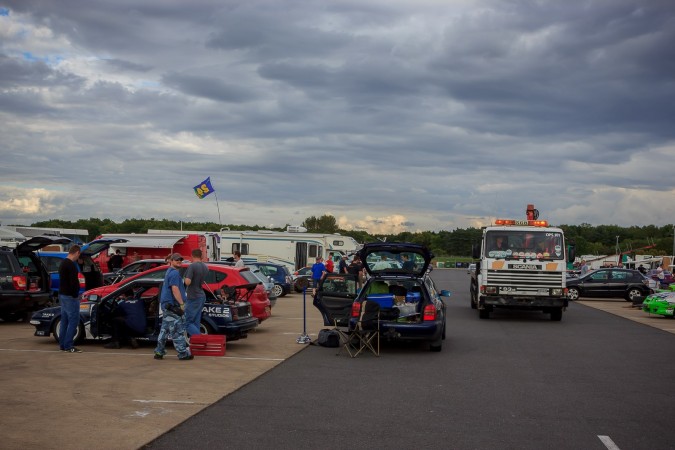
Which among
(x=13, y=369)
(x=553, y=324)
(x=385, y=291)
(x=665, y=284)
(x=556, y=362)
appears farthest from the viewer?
(x=665, y=284)

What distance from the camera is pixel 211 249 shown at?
35062mm

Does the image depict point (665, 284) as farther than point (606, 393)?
Yes

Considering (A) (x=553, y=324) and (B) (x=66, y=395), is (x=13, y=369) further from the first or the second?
(A) (x=553, y=324)

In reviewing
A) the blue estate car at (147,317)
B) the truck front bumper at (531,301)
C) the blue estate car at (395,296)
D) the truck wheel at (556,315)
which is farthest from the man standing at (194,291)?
the truck wheel at (556,315)

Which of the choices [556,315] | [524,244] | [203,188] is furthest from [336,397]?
[203,188]

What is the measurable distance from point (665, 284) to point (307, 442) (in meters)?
31.6

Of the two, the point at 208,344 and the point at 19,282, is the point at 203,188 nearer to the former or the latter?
the point at 19,282

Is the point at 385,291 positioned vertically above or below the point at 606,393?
above

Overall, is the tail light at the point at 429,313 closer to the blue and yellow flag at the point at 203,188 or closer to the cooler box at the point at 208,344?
the cooler box at the point at 208,344

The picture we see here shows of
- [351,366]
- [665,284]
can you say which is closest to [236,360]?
[351,366]

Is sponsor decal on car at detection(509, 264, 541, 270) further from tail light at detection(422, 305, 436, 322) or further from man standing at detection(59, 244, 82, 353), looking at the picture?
man standing at detection(59, 244, 82, 353)

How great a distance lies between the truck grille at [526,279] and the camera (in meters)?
20.4

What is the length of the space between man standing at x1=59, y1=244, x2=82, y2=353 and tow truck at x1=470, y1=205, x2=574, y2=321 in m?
12.0

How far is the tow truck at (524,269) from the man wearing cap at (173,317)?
1110 centimetres
